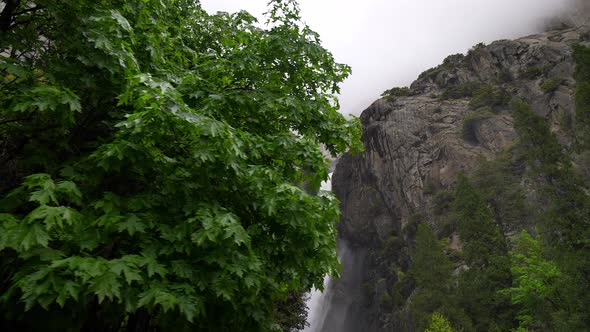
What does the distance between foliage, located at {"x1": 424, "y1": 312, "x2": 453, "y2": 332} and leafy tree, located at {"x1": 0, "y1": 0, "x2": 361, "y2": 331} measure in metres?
27.7

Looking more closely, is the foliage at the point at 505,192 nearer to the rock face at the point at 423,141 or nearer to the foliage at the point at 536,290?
the foliage at the point at 536,290

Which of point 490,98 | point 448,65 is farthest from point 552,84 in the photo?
point 448,65

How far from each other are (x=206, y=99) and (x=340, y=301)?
223 feet

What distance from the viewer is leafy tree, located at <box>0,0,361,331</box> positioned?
3.36 meters

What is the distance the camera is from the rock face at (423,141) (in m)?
54.9

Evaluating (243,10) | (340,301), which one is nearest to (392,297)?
(340,301)

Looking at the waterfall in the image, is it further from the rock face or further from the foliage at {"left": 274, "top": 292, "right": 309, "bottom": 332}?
the foliage at {"left": 274, "top": 292, "right": 309, "bottom": 332}

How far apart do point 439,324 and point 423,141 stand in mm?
37499

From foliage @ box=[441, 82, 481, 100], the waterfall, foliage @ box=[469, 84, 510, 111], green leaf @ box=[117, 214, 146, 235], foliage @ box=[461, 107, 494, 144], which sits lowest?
the waterfall

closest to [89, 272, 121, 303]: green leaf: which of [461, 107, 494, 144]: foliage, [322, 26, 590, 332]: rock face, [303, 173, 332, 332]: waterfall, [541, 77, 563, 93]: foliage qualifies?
[322, 26, 590, 332]: rock face

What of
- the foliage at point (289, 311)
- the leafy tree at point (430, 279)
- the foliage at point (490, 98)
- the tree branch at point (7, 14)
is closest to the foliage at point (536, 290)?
the leafy tree at point (430, 279)

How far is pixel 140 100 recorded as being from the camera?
146 inches

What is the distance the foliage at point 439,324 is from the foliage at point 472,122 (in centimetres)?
3495

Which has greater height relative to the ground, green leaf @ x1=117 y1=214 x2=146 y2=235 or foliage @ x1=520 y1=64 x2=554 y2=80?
foliage @ x1=520 y1=64 x2=554 y2=80
